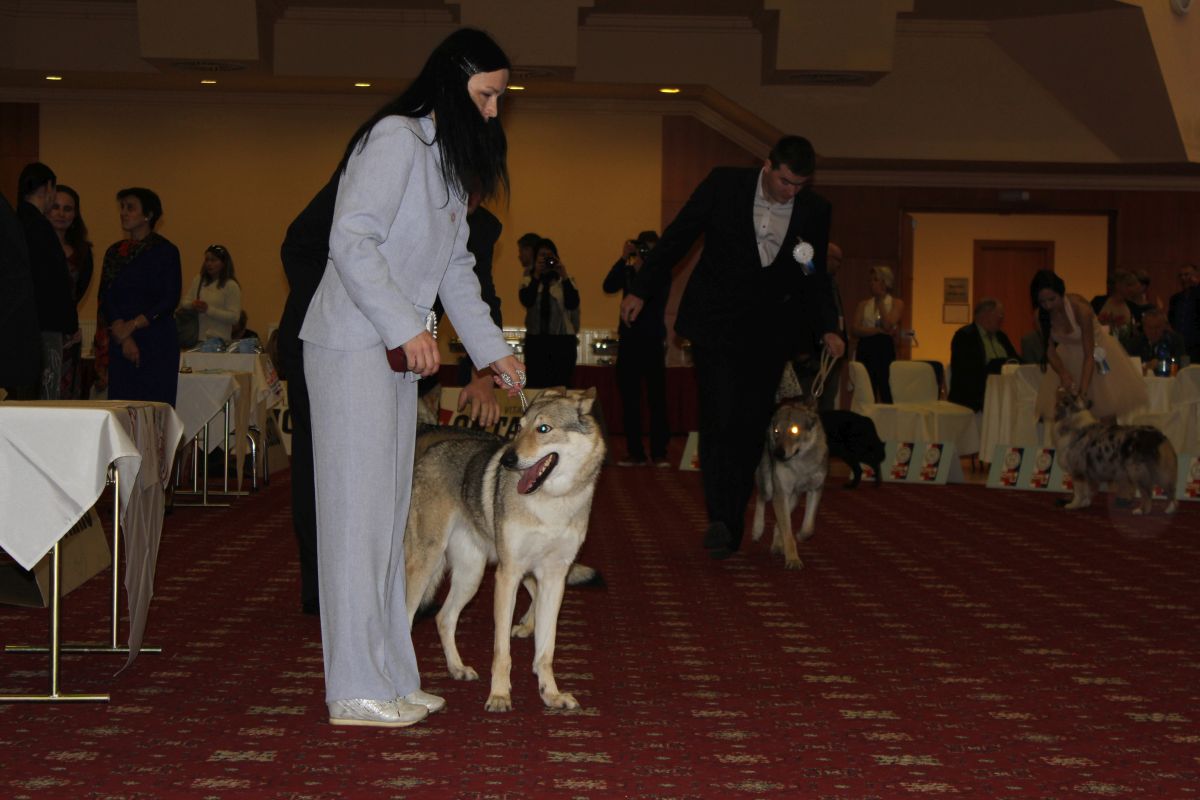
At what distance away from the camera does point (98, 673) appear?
3.59 metres

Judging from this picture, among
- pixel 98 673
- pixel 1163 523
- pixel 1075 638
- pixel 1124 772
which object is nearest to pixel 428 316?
pixel 98 673

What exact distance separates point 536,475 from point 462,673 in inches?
28.4

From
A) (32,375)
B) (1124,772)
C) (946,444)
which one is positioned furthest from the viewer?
(946,444)

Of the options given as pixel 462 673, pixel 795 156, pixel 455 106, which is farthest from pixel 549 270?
pixel 455 106

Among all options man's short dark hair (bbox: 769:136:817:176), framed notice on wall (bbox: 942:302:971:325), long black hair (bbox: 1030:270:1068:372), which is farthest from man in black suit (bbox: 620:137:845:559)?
framed notice on wall (bbox: 942:302:971:325)

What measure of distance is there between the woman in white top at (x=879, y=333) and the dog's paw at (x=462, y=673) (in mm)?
8471

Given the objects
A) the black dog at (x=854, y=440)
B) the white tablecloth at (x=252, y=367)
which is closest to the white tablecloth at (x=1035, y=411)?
the black dog at (x=854, y=440)

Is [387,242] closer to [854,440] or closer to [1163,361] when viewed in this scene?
[854,440]

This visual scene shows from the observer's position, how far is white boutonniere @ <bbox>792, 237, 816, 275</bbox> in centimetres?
564

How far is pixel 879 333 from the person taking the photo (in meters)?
11.7

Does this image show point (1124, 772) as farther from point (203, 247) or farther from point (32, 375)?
point (203, 247)

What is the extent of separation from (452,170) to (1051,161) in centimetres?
1312

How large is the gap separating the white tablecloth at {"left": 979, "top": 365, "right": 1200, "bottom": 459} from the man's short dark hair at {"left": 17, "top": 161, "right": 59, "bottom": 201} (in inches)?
262

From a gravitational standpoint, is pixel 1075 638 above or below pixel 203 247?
below
